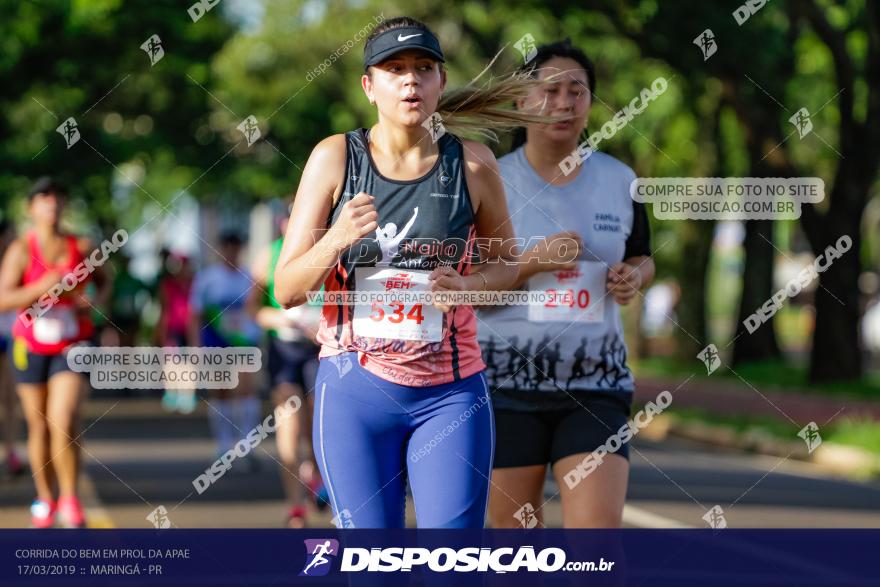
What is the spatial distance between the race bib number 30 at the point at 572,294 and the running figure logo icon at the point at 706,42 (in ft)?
45.1

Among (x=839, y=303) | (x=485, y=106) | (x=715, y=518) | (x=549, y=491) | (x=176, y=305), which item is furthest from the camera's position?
(x=839, y=303)

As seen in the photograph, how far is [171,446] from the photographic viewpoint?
1576cm

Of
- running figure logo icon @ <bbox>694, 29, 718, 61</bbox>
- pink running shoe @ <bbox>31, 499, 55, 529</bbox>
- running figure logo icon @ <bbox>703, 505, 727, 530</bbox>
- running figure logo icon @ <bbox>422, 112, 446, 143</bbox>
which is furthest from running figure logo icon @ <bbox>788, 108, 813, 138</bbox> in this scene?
running figure logo icon @ <bbox>422, 112, 446, 143</bbox>

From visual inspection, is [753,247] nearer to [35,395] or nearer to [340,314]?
[35,395]

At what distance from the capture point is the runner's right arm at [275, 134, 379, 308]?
4387 mm

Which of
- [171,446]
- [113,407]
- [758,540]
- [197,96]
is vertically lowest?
[758,540]

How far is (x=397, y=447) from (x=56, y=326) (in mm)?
4957

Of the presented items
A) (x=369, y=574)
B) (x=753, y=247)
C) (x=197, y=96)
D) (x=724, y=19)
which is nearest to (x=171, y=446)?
(x=724, y=19)

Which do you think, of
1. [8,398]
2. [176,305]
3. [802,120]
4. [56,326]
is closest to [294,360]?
[56,326]

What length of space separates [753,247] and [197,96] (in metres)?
11.0

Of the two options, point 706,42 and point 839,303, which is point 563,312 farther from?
point 839,303

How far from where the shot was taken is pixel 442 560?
4676 millimetres

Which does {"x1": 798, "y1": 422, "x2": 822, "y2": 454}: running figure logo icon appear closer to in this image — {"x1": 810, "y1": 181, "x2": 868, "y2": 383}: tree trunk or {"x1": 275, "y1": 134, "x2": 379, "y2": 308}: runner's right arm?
{"x1": 810, "y1": 181, "x2": 868, "y2": 383}: tree trunk

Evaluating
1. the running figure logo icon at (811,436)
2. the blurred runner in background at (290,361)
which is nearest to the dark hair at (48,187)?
the blurred runner in background at (290,361)
